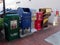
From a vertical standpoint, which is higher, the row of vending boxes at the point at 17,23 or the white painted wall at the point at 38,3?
the white painted wall at the point at 38,3

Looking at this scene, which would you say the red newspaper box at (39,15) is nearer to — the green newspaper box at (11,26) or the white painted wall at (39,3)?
the green newspaper box at (11,26)

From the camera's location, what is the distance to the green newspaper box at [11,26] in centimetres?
358

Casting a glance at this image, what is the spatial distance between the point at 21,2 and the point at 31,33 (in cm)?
321

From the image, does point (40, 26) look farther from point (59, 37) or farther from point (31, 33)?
point (59, 37)

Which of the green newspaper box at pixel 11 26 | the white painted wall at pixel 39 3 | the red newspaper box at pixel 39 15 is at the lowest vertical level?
the green newspaper box at pixel 11 26

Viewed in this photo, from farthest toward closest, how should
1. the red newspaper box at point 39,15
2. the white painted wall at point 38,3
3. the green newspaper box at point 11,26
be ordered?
the white painted wall at point 38,3
the red newspaper box at point 39,15
the green newspaper box at point 11,26

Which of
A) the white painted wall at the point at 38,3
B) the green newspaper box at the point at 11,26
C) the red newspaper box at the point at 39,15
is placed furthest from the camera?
the white painted wall at the point at 38,3

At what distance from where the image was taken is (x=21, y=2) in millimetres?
7027

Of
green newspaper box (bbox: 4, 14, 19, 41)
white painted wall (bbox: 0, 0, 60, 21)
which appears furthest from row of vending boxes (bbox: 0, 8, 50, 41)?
white painted wall (bbox: 0, 0, 60, 21)

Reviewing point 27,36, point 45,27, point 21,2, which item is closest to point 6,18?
point 27,36

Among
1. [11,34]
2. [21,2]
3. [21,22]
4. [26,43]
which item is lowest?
[26,43]

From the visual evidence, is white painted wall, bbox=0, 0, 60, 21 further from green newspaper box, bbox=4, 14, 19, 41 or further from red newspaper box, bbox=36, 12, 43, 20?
green newspaper box, bbox=4, 14, 19, 41

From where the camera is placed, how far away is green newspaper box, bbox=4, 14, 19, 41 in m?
3.58

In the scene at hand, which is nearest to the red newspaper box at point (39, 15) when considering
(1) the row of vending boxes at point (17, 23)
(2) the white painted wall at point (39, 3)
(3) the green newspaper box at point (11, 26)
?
(1) the row of vending boxes at point (17, 23)
